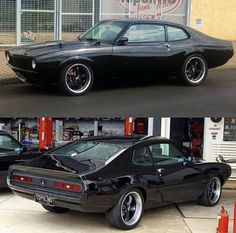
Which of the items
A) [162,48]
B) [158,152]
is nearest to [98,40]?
[162,48]

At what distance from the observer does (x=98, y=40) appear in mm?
8656

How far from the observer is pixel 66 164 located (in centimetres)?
655

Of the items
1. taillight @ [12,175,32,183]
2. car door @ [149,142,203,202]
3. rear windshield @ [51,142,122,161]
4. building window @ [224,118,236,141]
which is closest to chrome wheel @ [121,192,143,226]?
car door @ [149,142,203,202]

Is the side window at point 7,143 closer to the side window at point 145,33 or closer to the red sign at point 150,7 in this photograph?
the side window at point 145,33

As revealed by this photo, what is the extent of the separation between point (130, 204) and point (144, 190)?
293 millimetres

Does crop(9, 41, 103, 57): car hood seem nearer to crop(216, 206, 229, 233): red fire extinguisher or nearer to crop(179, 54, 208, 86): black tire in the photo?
crop(179, 54, 208, 86): black tire

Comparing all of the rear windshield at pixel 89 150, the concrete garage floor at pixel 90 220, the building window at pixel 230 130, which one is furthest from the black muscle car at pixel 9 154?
the building window at pixel 230 130

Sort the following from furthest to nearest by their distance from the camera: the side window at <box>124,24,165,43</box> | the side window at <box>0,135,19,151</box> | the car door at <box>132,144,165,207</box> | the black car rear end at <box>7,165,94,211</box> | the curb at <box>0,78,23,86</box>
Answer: the curb at <box>0,78,23,86</box> < the side window at <box>0,135,19,151</box> < the side window at <box>124,24,165,43</box> < the car door at <box>132,144,165,207</box> < the black car rear end at <box>7,165,94,211</box>

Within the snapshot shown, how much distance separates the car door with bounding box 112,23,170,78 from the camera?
8469 millimetres

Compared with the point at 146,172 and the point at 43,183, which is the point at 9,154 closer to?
the point at 43,183

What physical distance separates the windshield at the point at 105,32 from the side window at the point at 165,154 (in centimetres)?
228

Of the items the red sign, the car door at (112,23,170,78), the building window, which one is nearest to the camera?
the car door at (112,23,170,78)

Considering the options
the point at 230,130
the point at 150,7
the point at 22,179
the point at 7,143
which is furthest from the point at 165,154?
the point at 150,7

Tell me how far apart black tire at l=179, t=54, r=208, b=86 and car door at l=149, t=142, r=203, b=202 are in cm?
193
